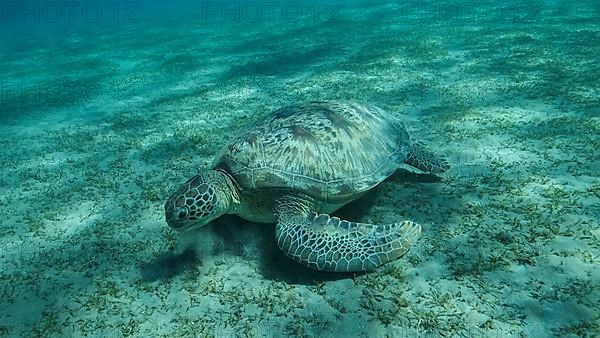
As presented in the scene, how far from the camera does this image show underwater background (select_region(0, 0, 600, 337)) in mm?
3113

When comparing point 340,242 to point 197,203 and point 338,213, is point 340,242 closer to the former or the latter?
point 338,213

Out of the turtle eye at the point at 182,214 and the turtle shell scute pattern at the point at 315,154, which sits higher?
the turtle shell scute pattern at the point at 315,154

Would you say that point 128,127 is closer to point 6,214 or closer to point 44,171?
point 44,171

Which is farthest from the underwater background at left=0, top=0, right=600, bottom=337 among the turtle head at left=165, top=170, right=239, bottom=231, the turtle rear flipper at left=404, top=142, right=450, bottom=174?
the turtle head at left=165, top=170, right=239, bottom=231

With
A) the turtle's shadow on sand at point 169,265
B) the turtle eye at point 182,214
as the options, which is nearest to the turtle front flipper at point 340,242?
the turtle eye at point 182,214

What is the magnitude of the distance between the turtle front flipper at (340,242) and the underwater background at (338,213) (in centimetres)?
19

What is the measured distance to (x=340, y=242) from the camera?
11.4 feet

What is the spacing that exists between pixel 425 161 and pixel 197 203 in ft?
9.62

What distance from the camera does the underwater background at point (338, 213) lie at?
311 centimetres

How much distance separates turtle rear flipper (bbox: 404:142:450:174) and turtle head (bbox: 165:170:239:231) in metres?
2.44

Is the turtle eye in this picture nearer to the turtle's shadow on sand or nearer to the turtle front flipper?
the turtle's shadow on sand

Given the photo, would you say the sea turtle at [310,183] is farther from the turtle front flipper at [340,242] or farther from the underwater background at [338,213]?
the underwater background at [338,213]

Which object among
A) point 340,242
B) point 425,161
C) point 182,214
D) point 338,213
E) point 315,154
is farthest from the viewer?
point 425,161

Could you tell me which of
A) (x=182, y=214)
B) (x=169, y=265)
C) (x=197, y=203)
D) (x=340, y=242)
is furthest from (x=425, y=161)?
(x=169, y=265)
